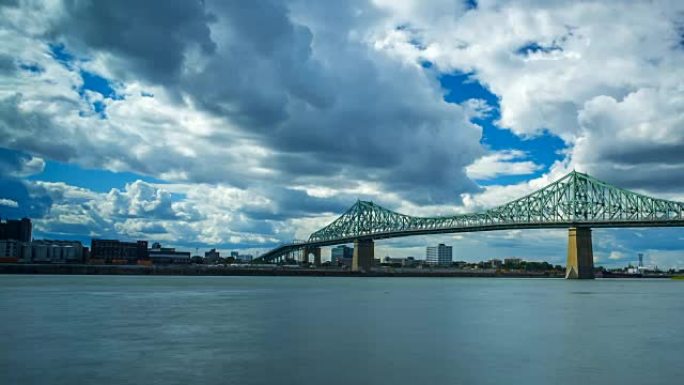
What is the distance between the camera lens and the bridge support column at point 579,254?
3981 inches

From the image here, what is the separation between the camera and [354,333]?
20.8 m

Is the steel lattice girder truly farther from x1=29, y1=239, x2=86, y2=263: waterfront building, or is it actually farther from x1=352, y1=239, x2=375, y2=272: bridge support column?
x1=29, y1=239, x2=86, y2=263: waterfront building

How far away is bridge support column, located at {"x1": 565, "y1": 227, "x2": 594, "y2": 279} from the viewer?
10112 centimetres

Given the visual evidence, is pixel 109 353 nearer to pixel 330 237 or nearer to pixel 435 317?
pixel 435 317

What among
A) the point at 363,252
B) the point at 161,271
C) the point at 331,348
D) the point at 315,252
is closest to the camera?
the point at 331,348

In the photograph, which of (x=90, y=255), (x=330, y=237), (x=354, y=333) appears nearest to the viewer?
(x=354, y=333)

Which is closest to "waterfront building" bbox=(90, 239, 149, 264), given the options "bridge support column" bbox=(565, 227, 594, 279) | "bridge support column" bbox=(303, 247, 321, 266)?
"bridge support column" bbox=(303, 247, 321, 266)

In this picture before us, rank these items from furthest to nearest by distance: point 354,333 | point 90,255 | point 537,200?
point 90,255 < point 537,200 < point 354,333

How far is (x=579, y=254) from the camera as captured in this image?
100750 millimetres

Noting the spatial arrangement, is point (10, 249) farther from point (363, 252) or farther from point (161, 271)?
point (363, 252)

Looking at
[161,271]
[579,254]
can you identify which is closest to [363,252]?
[161,271]

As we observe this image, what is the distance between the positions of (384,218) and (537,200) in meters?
39.0

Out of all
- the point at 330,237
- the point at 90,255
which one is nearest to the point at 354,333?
the point at 330,237

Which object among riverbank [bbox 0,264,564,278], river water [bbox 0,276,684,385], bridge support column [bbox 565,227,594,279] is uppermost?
bridge support column [bbox 565,227,594,279]
